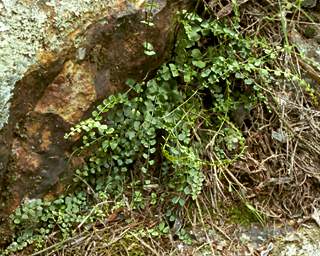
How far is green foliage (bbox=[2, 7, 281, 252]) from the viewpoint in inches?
93.7

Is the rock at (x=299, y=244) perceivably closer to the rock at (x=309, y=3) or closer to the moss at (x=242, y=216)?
the moss at (x=242, y=216)

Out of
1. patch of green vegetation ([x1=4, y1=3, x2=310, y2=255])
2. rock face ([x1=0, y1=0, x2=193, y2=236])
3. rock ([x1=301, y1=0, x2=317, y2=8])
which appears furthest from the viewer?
rock ([x1=301, y1=0, x2=317, y2=8])

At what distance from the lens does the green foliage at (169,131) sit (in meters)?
2.38

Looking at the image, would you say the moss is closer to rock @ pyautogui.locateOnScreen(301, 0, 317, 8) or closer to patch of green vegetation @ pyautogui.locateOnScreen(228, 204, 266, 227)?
patch of green vegetation @ pyautogui.locateOnScreen(228, 204, 266, 227)

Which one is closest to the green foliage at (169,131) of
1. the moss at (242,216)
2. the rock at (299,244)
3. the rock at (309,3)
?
the moss at (242,216)

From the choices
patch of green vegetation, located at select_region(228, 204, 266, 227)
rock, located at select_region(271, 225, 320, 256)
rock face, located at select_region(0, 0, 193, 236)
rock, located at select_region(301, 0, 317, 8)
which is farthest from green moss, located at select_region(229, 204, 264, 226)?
rock, located at select_region(301, 0, 317, 8)

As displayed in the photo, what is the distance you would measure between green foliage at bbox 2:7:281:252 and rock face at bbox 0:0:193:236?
0.20ft

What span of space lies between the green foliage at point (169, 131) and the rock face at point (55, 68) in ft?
0.20

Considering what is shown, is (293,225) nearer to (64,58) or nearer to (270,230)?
(270,230)

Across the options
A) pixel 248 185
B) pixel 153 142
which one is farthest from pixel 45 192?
pixel 248 185

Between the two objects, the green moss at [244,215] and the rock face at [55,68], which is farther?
the green moss at [244,215]

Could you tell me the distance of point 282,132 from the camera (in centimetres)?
277

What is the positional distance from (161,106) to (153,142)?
Answer: 17 cm

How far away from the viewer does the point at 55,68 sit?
7.29 feet
